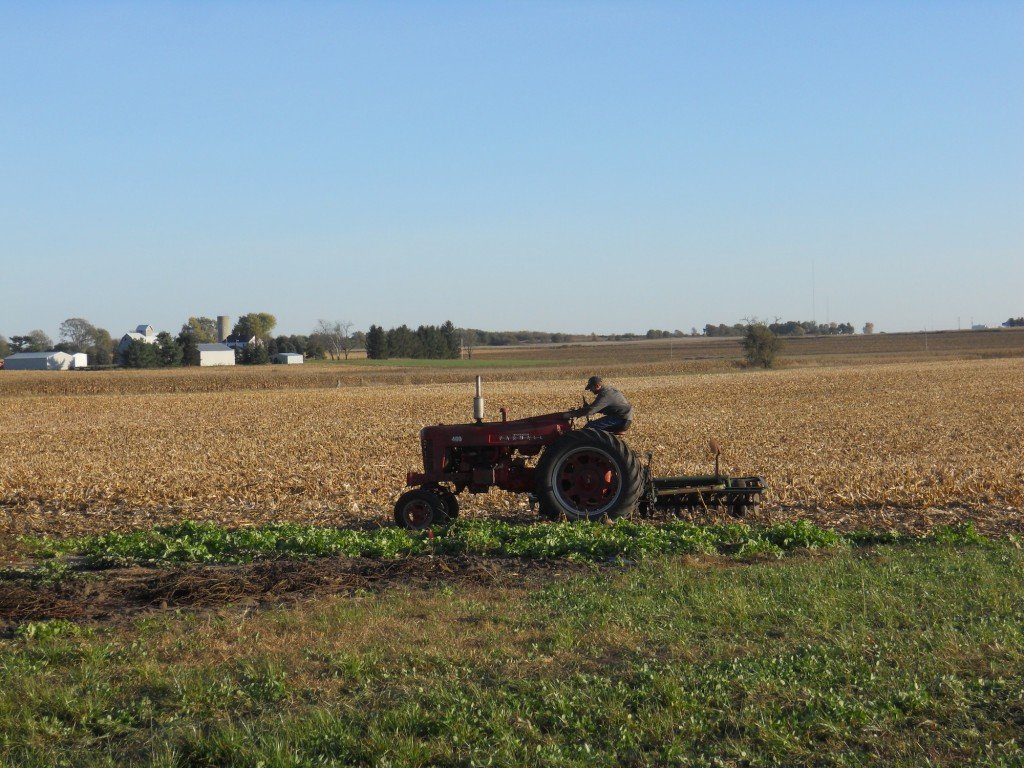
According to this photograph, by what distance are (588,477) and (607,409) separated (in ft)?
3.01

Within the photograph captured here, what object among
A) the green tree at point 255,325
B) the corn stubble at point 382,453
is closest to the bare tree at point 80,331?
the green tree at point 255,325

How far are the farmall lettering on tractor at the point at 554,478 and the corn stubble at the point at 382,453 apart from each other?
148cm

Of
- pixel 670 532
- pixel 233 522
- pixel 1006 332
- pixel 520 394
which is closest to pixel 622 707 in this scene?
pixel 670 532

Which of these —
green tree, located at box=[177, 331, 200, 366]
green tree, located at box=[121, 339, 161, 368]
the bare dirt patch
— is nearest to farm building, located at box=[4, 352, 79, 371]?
green tree, located at box=[177, 331, 200, 366]

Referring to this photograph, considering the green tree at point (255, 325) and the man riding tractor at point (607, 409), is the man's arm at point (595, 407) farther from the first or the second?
the green tree at point (255, 325)

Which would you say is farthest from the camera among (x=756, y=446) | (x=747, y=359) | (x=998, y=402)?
(x=747, y=359)

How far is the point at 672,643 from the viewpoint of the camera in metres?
6.50

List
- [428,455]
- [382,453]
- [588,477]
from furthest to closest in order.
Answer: [382,453] < [428,455] < [588,477]

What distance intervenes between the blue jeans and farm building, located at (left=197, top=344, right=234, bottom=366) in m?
106

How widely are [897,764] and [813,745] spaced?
0.41 m

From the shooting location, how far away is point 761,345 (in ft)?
276

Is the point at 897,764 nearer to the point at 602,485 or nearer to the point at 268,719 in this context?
the point at 268,719

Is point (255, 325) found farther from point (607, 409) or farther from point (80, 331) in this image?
point (607, 409)

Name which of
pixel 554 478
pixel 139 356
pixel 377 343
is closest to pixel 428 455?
pixel 554 478
